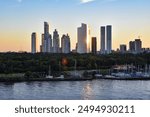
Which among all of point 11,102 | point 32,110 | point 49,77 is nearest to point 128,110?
point 32,110

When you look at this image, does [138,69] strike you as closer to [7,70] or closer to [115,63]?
[115,63]

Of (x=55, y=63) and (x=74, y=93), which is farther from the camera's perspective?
(x=55, y=63)

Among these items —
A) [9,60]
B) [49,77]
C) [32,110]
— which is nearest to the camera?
[32,110]

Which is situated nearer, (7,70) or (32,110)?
(32,110)

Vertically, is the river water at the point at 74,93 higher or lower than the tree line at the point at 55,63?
lower

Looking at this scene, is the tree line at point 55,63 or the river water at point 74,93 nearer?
the river water at point 74,93

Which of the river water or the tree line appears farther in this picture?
the tree line

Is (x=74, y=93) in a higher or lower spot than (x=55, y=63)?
lower

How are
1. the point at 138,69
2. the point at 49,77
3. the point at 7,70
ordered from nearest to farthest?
the point at 49,77
the point at 7,70
the point at 138,69

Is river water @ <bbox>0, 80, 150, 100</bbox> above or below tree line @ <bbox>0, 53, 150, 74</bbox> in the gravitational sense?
below

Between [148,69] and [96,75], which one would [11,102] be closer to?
[96,75]
